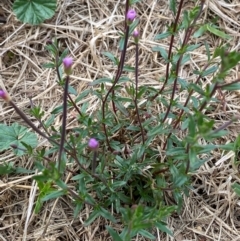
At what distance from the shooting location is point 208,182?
1763 millimetres

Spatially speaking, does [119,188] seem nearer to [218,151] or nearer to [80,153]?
[80,153]

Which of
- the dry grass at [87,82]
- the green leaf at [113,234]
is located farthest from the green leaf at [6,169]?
the green leaf at [113,234]

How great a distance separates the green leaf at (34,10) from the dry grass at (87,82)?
0.12ft

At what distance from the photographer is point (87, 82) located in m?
1.96

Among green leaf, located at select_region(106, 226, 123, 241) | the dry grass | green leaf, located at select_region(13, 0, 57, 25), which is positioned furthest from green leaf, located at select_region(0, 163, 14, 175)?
green leaf, located at select_region(13, 0, 57, 25)

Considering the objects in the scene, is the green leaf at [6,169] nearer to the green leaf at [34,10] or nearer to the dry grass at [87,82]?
the dry grass at [87,82]

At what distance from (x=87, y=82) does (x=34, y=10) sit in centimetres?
43

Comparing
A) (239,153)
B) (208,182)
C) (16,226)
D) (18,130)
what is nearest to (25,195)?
(16,226)

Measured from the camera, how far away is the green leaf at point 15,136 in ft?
5.90

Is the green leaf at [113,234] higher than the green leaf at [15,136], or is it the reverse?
the green leaf at [113,234]

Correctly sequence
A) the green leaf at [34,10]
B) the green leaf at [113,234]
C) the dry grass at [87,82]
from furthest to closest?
1. the green leaf at [34,10]
2. the dry grass at [87,82]
3. the green leaf at [113,234]

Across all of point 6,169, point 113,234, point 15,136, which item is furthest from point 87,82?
point 113,234

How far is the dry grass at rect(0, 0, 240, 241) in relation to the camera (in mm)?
1697

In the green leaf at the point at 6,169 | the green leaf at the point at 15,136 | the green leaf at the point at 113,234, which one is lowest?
the green leaf at the point at 6,169
